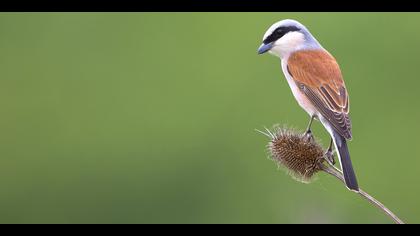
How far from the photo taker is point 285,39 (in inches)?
257

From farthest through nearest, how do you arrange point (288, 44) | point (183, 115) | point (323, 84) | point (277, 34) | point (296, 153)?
point (183, 115) < point (288, 44) < point (277, 34) < point (323, 84) < point (296, 153)

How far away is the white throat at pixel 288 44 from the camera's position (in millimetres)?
6527

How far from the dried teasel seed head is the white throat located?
897mm

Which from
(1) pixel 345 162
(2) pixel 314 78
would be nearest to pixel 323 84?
(2) pixel 314 78

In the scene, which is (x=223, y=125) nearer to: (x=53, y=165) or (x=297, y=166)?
(x=53, y=165)

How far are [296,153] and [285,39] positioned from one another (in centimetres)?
120

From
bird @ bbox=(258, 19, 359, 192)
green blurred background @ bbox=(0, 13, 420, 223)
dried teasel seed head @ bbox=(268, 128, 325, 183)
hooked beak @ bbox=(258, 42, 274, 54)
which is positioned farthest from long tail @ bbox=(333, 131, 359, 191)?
green blurred background @ bbox=(0, 13, 420, 223)

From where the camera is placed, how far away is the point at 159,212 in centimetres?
956

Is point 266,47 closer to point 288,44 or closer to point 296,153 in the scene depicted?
point 288,44

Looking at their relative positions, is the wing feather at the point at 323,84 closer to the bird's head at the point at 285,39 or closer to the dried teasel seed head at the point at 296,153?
the bird's head at the point at 285,39

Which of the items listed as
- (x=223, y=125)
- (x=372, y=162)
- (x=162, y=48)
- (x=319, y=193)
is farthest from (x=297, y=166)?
(x=162, y=48)

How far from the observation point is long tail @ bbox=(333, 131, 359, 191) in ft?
17.6

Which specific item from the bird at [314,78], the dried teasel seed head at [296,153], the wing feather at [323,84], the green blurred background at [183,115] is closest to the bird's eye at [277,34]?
the bird at [314,78]
